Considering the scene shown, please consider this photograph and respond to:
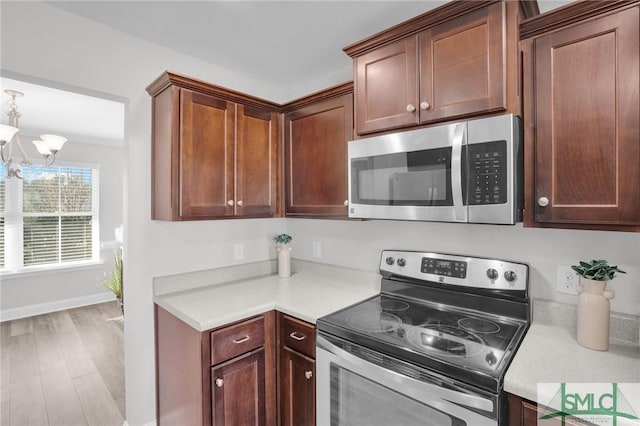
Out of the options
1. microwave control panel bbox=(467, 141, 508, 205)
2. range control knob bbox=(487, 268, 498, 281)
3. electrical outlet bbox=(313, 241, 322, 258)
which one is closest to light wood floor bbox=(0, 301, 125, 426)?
electrical outlet bbox=(313, 241, 322, 258)

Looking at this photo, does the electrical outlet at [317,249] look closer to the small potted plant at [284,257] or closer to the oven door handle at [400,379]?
the small potted plant at [284,257]

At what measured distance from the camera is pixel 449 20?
144 centimetres

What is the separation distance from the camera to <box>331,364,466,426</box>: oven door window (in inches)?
47.8

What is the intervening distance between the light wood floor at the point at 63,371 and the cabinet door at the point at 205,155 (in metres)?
1.70

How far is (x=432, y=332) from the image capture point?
144 cm

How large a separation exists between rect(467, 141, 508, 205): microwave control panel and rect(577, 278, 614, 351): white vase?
0.49m

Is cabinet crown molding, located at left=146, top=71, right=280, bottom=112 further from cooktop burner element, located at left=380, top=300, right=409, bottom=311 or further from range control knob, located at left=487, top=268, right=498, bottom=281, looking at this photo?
range control knob, located at left=487, top=268, right=498, bottom=281

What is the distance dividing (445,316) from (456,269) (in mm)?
258

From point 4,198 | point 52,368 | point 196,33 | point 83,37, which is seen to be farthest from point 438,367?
point 4,198

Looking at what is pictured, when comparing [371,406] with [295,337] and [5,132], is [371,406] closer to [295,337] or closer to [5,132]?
[295,337]

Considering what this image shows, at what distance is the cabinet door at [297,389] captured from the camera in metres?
1.64

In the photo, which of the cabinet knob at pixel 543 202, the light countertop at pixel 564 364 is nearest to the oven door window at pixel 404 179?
the cabinet knob at pixel 543 202

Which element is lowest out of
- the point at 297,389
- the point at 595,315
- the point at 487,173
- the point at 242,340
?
the point at 297,389

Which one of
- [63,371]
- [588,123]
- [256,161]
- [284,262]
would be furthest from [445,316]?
[63,371]
